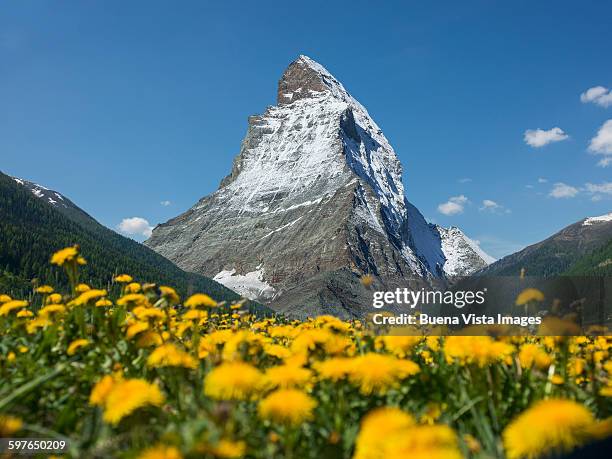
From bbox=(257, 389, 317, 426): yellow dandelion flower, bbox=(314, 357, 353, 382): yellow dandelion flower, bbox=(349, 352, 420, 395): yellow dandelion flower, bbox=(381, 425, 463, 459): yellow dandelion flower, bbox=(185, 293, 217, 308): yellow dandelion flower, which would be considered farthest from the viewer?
bbox=(185, 293, 217, 308): yellow dandelion flower

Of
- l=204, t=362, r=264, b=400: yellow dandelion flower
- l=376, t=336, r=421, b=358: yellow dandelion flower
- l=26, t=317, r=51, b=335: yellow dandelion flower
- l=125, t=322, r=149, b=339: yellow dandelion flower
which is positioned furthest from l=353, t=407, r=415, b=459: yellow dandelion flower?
l=26, t=317, r=51, b=335: yellow dandelion flower

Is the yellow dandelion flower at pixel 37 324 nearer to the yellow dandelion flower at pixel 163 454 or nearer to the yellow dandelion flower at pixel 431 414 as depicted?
the yellow dandelion flower at pixel 163 454

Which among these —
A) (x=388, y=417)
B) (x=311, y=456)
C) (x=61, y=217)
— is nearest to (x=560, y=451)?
(x=388, y=417)

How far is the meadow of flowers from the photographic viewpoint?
1.70m

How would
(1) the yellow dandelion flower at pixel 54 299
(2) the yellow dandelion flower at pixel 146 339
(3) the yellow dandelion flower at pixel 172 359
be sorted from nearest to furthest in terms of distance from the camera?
1. (3) the yellow dandelion flower at pixel 172 359
2. (2) the yellow dandelion flower at pixel 146 339
3. (1) the yellow dandelion flower at pixel 54 299

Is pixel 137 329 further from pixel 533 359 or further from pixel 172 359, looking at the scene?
pixel 533 359

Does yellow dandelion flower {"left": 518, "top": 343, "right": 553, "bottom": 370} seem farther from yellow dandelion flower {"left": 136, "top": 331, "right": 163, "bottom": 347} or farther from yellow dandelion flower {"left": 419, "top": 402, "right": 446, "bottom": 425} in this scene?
yellow dandelion flower {"left": 136, "top": 331, "right": 163, "bottom": 347}

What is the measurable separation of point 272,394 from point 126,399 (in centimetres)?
62

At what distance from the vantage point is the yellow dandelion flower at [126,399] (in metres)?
1.93

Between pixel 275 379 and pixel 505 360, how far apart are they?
7.05ft

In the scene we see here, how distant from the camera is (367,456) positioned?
5.40 ft

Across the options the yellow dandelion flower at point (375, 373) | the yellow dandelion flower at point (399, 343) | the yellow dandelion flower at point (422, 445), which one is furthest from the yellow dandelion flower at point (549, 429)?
the yellow dandelion flower at point (399, 343)

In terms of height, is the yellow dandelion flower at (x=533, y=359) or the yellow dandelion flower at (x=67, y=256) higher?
the yellow dandelion flower at (x=67, y=256)

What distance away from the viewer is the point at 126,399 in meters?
1.99
